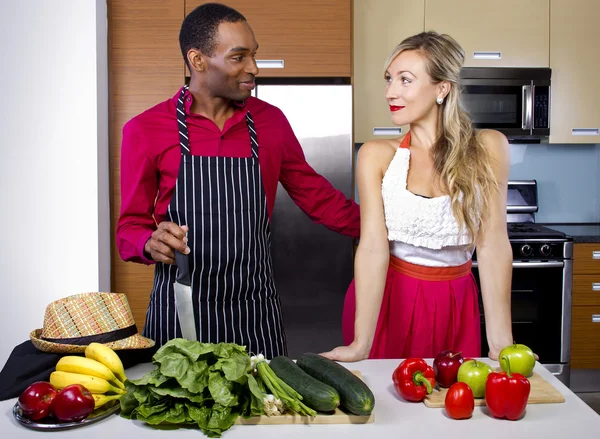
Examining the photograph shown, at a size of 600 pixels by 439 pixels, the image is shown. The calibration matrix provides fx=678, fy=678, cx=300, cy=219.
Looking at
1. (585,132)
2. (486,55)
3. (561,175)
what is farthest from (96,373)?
(561,175)

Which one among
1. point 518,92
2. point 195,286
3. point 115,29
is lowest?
point 195,286

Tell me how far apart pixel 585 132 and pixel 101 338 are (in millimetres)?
3249

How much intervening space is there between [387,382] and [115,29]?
8.60 ft

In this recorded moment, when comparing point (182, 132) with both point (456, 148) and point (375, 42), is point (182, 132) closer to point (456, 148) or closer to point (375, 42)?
point (456, 148)

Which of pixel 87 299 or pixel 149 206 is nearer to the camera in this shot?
pixel 87 299

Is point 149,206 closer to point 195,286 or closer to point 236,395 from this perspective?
point 195,286

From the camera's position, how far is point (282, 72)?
354 cm

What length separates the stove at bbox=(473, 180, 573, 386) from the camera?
11.7 feet

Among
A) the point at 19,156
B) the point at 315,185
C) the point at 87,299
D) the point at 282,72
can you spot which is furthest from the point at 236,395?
the point at 282,72

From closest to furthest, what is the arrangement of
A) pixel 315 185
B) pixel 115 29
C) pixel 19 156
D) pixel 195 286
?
pixel 195 286 → pixel 315 185 → pixel 19 156 → pixel 115 29

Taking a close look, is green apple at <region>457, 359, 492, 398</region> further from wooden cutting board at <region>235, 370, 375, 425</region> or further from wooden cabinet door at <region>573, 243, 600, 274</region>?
wooden cabinet door at <region>573, 243, 600, 274</region>

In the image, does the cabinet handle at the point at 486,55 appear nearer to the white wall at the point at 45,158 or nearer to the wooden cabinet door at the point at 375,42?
the wooden cabinet door at the point at 375,42

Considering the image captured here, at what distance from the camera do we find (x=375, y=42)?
12.4 ft

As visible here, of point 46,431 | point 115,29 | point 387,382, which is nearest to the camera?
point 46,431
